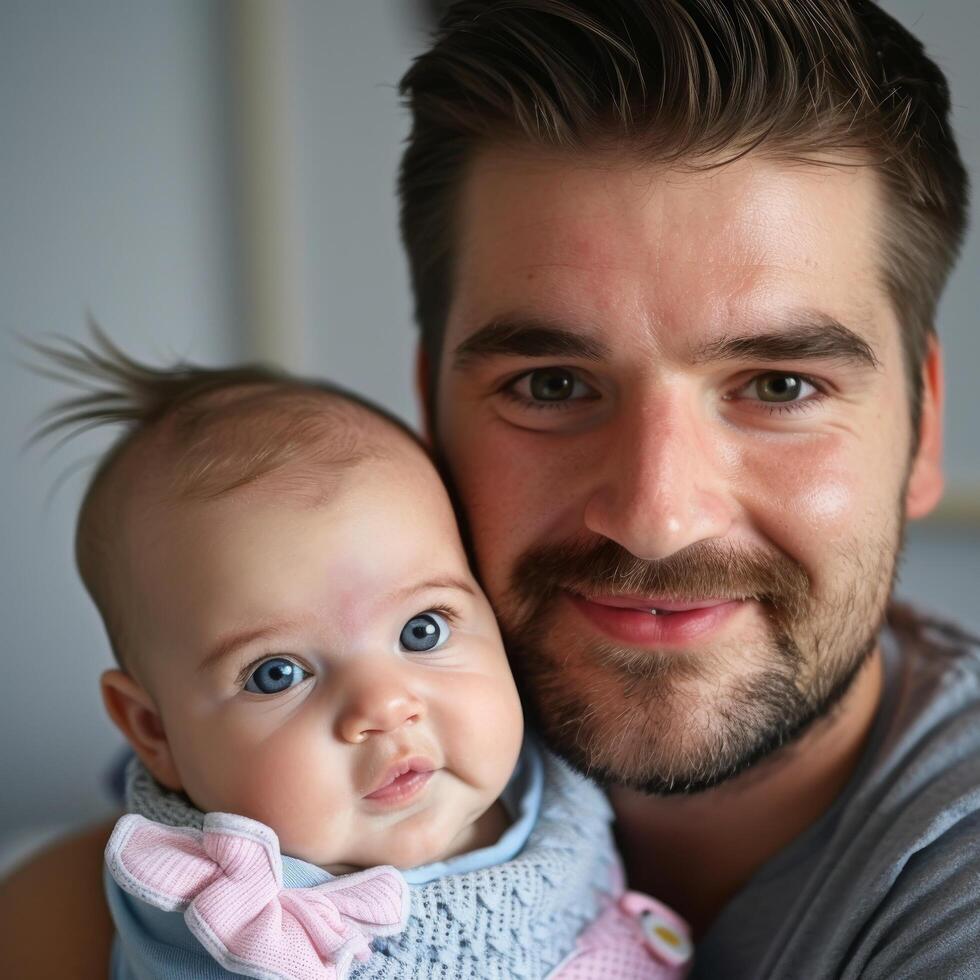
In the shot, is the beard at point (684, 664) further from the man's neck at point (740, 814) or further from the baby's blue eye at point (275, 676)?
the baby's blue eye at point (275, 676)

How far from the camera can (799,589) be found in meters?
1.20

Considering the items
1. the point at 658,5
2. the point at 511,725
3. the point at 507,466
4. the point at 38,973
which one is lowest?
the point at 38,973

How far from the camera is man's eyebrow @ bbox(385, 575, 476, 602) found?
1.05 meters

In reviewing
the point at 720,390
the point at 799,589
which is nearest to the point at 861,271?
the point at 720,390

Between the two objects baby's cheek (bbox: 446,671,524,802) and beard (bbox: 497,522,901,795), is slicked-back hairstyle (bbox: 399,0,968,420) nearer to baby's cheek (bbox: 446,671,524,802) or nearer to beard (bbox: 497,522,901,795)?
beard (bbox: 497,522,901,795)

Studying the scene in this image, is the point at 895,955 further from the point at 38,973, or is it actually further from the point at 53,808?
the point at 53,808

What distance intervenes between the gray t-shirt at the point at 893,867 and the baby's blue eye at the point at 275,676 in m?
0.57

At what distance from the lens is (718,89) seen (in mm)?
1136

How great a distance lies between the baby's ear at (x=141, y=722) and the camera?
3.69 ft

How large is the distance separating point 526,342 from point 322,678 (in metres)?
0.43

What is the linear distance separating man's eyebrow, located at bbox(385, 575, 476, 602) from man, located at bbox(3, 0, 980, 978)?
4.4 inches

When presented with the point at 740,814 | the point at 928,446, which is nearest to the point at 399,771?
the point at 740,814

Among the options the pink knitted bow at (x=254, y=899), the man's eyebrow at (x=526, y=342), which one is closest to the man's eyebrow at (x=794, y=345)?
the man's eyebrow at (x=526, y=342)

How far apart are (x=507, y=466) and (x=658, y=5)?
504 millimetres
